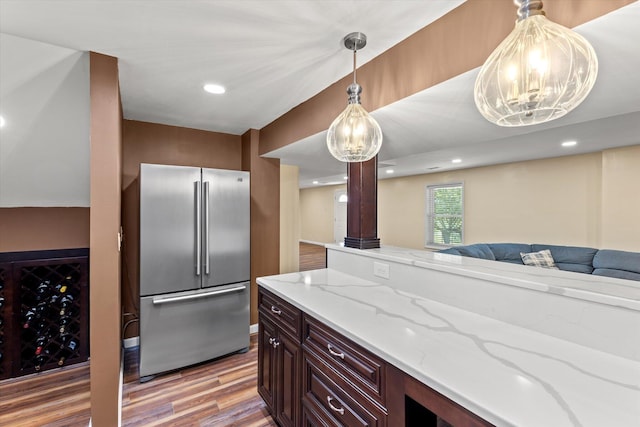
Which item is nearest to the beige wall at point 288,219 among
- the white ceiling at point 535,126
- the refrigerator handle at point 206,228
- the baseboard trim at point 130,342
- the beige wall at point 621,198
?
the white ceiling at point 535,126

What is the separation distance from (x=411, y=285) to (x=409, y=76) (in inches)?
48.7

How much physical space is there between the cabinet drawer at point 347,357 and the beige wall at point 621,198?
4.96 meters

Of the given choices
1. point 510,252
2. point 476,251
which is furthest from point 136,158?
point 510,252

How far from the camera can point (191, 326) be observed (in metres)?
2.63

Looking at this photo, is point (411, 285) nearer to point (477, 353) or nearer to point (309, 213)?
point (477, 353)

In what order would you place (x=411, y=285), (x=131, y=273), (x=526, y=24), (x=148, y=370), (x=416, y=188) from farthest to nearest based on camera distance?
(x=416, y=188), (x=131, y=273), (x=148, y=370), (x=411, y=285), (x=526, y=24)

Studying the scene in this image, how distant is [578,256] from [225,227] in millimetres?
4983

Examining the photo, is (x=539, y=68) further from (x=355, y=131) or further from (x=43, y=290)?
(x=43, y=290)

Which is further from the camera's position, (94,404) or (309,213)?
(309,213)

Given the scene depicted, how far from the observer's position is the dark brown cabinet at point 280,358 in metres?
1.62

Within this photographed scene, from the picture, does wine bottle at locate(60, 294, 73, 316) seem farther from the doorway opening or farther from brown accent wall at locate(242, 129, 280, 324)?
the doorway opening

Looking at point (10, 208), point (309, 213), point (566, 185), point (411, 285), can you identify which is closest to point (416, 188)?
point (566, 185)

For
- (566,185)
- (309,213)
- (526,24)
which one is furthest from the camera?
(309,213)

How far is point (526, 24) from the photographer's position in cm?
86
